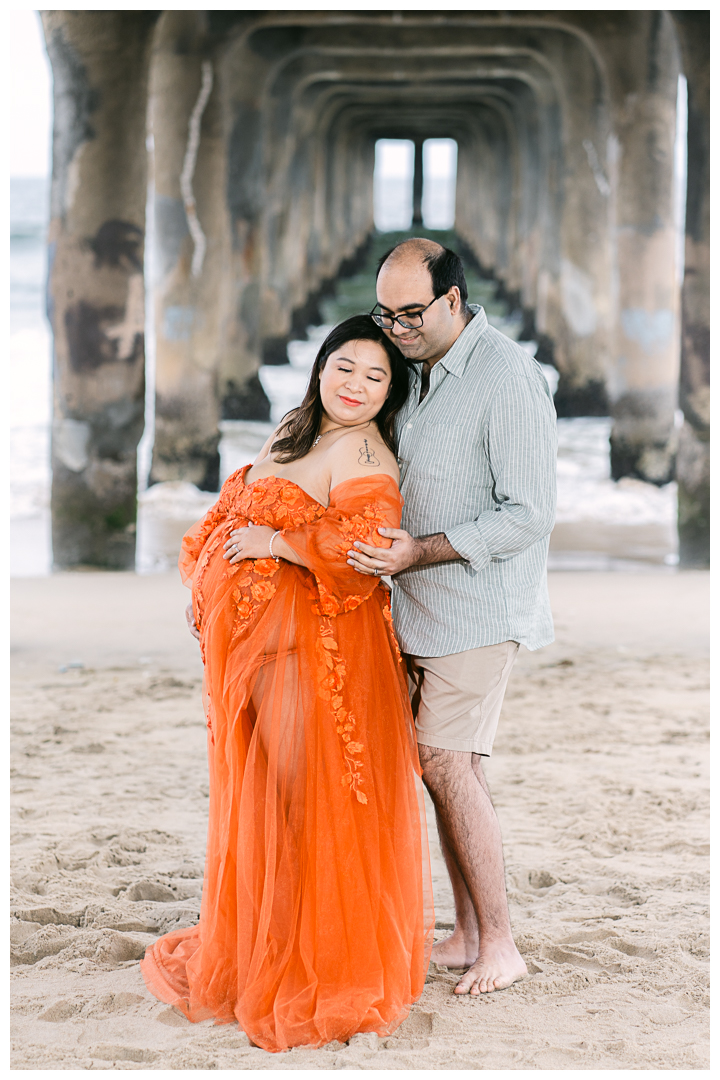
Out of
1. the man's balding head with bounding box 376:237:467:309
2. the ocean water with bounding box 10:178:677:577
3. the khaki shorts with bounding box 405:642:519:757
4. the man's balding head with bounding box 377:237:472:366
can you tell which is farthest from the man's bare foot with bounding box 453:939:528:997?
the ocean water with bounding box 10:178:677:577

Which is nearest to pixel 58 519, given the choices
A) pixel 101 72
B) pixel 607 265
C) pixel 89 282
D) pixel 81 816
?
pixel 89 282

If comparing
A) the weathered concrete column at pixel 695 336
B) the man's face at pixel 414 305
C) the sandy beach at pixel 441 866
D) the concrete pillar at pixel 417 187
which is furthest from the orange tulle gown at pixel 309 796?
the concrete pillar at pixel 417 187

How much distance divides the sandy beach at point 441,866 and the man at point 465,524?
0.30 meters

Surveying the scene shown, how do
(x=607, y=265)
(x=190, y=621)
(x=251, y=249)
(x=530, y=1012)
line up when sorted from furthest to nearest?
(x=607, y=265), (x=251, y=249), (x=190, y=621), (x=530, y=1012)

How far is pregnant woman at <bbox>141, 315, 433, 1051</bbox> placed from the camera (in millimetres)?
2584

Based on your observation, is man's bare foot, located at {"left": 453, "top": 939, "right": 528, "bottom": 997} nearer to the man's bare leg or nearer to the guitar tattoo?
the man's bare leg

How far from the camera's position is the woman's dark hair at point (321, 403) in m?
2.77

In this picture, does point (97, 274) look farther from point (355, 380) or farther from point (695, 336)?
point (355, 380)

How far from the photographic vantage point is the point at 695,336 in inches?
360

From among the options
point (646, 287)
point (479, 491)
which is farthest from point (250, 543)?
point (646, 287)

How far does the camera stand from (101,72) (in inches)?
336

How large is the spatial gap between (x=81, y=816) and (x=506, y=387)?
2332 mm

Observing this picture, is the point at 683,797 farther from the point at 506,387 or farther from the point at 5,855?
the point at 5,855

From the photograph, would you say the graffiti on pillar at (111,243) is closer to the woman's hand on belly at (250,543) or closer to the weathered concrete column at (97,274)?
the weathered concrete column at (97,274)
